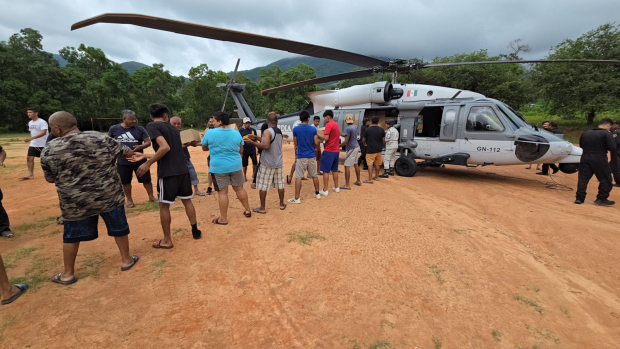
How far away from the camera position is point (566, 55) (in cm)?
1686

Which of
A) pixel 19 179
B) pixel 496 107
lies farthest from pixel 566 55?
pixel 19 179

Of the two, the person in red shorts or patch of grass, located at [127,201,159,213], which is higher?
the person in red shorts

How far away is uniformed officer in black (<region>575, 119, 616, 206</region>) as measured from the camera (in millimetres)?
5199

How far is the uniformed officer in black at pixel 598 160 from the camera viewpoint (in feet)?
17.1

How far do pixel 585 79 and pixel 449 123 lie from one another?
53.6 ft

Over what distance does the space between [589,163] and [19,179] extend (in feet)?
45.2

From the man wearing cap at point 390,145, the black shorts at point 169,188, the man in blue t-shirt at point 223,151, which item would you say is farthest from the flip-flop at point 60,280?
the man wearing cap at point 390,145

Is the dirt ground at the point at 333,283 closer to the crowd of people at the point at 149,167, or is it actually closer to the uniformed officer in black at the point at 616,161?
the crowd of people at the point at 149,167

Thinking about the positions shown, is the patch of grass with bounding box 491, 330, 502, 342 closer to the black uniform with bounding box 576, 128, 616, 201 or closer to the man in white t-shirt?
the black uniform with bounding box 576, 128, 616, 201

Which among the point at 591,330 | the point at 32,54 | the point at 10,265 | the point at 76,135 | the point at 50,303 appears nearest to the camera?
the point at 591,330

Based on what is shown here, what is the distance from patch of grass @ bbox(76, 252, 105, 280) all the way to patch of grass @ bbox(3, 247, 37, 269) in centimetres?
74

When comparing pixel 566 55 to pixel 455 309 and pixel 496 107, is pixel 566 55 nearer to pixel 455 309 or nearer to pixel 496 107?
pixel 496 107

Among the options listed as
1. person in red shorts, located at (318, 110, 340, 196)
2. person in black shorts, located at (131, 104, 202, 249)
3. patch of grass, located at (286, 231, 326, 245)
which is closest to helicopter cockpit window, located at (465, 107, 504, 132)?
person in red shorts, located at (318, 110, 340, 196)

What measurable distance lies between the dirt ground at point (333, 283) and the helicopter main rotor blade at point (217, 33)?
315 centimetres
